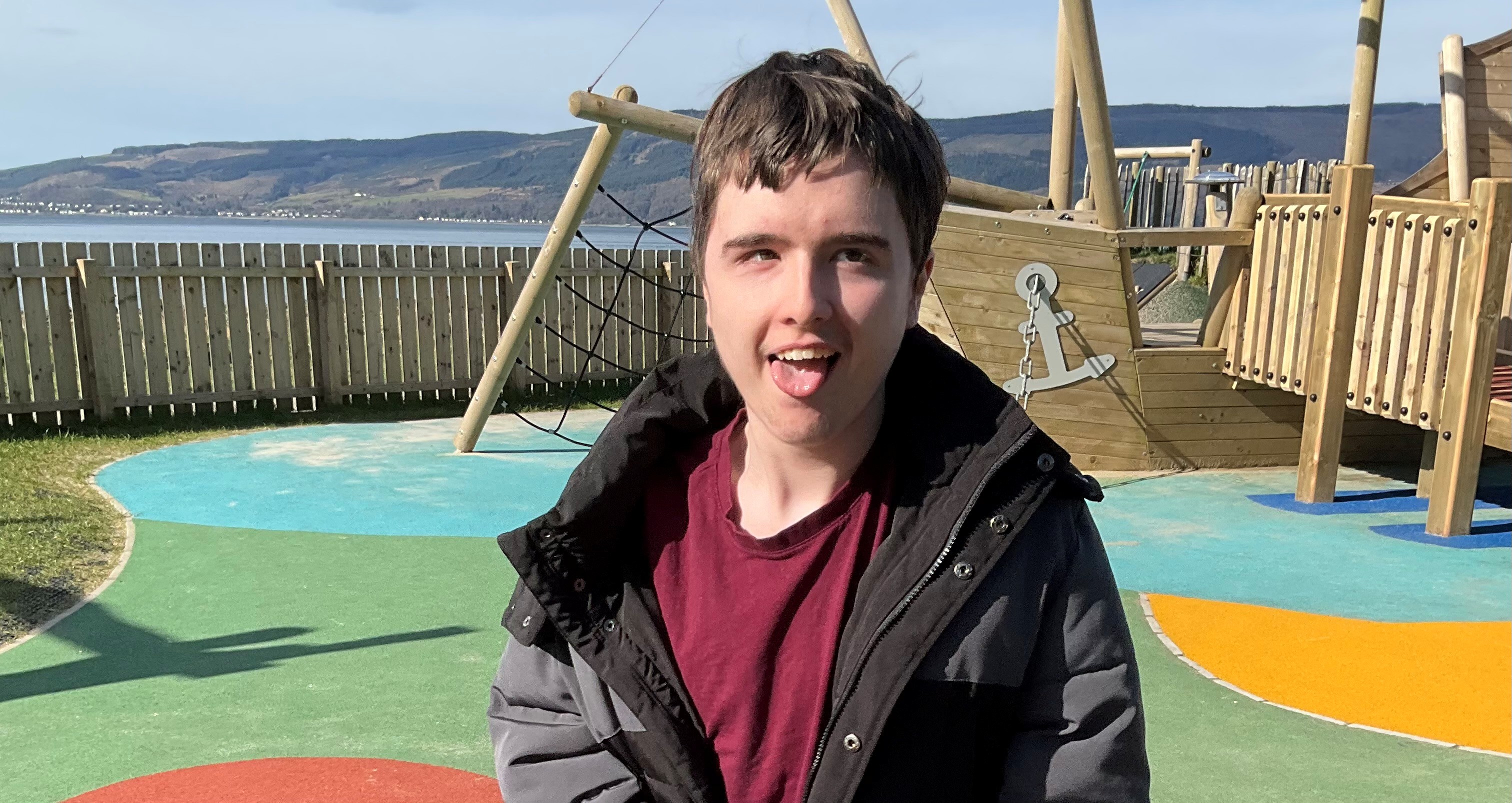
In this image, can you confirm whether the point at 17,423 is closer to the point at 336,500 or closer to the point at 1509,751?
the point at 336,500

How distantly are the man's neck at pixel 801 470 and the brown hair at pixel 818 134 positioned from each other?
0.78 ft

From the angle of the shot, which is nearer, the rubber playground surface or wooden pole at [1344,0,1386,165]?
the rubber playground surface

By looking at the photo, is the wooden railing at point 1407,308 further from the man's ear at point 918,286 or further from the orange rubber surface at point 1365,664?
the man's ear at point 918,286

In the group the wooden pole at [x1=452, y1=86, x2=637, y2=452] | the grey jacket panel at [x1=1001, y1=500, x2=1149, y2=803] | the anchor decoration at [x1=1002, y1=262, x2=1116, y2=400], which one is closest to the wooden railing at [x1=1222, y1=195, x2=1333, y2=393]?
the anchor decoration at [x1=1002, y1=262, x2=1116, y2=400]

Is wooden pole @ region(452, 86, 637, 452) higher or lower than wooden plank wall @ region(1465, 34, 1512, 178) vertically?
lower

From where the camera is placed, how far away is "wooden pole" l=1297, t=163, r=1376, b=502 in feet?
22.7

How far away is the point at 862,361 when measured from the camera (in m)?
1.42

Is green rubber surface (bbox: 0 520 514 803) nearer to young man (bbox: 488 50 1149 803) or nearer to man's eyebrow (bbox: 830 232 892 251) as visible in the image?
young man (bbox: 488 50 1149 803)

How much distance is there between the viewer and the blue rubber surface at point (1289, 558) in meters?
5.35

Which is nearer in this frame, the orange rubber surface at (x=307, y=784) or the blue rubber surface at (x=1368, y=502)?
the orange rubber surface at (x=307, y=784)

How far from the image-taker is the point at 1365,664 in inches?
179

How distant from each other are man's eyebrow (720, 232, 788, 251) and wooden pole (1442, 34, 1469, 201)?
967cm

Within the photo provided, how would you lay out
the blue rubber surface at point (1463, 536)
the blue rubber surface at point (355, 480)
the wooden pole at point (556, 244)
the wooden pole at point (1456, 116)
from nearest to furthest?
the blue rubber surface at point (1463, 536) → the blue rubber surface at point (355, 480) → the wooden pole at point (556, 244) → the wooden pole at point (1456, 116)

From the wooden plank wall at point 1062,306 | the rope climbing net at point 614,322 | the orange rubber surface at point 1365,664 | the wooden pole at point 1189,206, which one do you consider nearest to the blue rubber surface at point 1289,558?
the orange rubber surface at point 1365,664
